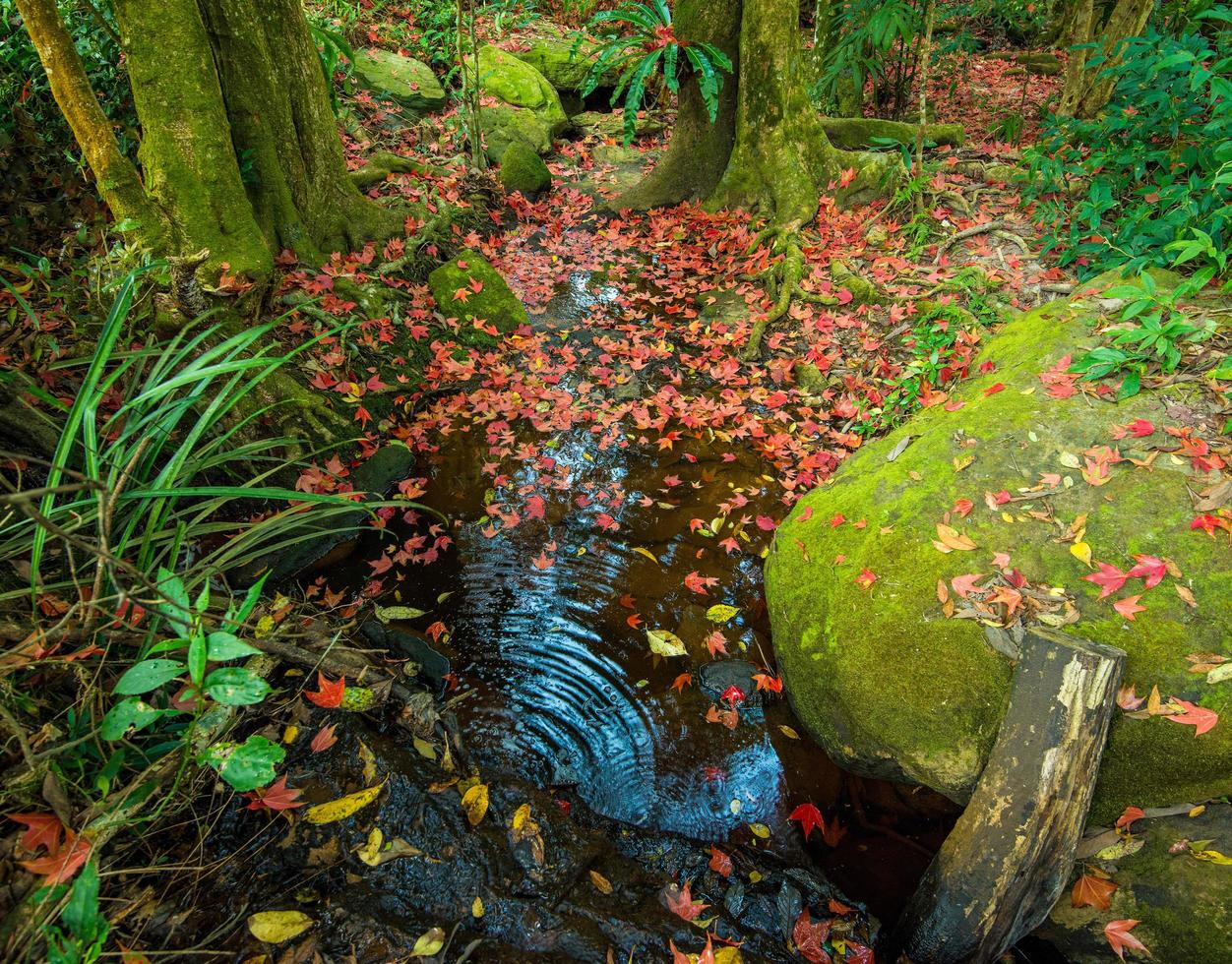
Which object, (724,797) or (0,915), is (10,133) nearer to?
(0,915)

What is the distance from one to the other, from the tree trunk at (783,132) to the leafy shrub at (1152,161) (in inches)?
79.0

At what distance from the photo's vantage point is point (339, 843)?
6.47ft

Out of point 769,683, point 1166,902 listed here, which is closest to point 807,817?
point 769,683

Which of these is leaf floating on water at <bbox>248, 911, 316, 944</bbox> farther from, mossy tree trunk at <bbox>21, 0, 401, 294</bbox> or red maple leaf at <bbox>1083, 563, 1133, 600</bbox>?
mossy tree trunk at <bbox>21, 0, 401, 294</bbox>

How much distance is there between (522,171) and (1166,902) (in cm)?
882

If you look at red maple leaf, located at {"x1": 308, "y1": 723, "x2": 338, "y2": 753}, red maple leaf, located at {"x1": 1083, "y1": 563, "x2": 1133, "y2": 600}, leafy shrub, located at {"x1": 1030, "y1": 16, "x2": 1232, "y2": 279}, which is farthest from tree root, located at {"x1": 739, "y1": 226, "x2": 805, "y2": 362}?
red maple leaf, located at {"x1": 308, "y1": 723, "x2": 338, "y2": 753}

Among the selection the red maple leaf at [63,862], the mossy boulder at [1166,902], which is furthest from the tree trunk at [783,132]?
the red maple leaf at [63,862]

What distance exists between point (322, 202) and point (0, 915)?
5463mm

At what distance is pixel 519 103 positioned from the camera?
9.77 m

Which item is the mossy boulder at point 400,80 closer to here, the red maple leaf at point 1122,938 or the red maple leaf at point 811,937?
the red maple leaf at point 811,937

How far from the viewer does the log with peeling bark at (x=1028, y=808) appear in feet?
6.62

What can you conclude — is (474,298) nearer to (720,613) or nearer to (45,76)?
(45,76)

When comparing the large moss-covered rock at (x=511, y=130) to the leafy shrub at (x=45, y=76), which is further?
the large moss-covered rock at (x=511, y=130)

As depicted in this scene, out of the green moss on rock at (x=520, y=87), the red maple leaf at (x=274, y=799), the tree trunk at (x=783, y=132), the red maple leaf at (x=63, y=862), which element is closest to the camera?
the red maple leaf at (x=63, y=862)
